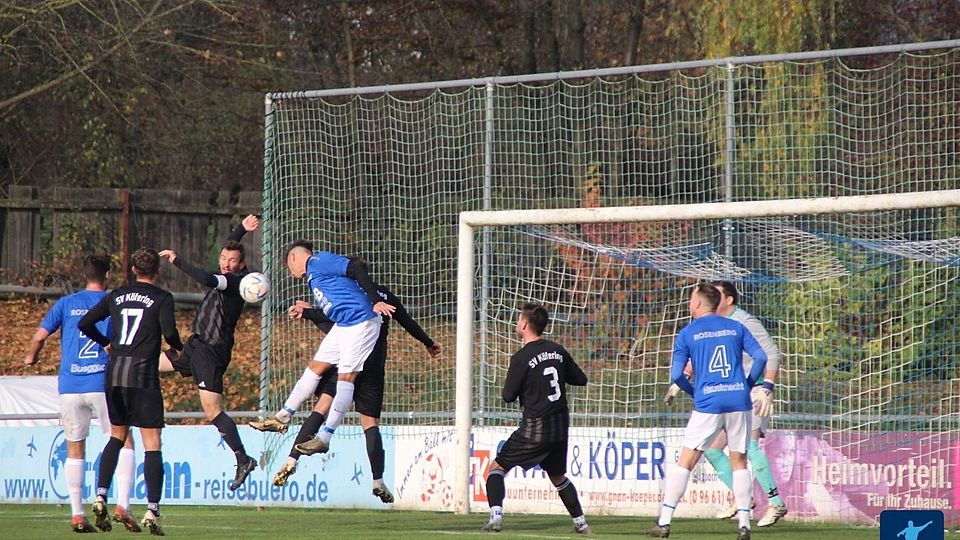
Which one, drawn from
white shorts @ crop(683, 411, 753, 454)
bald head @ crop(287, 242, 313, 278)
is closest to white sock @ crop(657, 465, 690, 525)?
white shorts @ crop(683, 411, 753, 454)

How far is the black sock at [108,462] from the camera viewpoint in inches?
420

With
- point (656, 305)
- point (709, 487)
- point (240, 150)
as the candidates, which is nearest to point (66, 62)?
point (240, 150)

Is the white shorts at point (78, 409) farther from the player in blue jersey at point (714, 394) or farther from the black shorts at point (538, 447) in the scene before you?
the player in blue jersey at point (714, 394)

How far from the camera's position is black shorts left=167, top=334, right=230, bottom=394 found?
12.0 metres

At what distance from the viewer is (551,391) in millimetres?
10758

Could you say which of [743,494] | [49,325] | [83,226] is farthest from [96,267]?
[83,226]

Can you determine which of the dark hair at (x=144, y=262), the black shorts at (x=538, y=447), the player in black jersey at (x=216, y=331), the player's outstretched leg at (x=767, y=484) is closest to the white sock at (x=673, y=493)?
the black shorts at (x=538, y=447)

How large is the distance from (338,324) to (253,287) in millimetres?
835

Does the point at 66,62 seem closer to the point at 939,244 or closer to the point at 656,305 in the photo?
the point at 656,305

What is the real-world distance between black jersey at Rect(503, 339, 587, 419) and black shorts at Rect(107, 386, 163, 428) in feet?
8.62

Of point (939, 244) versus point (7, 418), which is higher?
point (939, 244)

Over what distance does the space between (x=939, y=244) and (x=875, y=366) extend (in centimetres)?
150

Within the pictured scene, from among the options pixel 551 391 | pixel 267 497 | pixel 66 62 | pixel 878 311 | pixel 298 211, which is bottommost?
pixel 267 497

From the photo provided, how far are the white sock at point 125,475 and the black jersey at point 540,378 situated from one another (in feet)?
9.51
